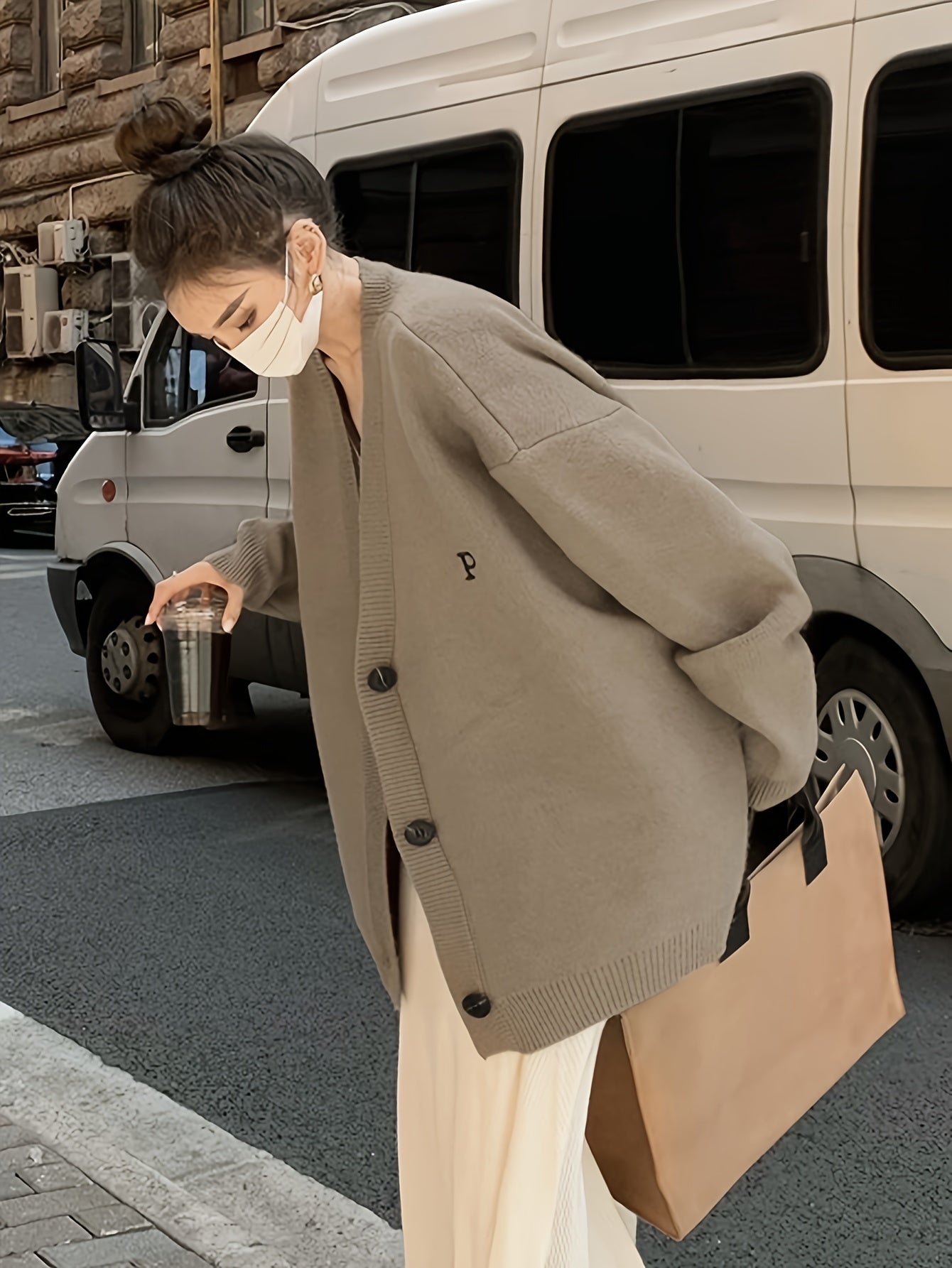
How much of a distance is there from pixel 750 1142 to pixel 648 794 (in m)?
0.57

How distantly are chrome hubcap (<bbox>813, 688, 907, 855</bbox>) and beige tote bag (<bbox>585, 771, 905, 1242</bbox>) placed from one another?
256cm

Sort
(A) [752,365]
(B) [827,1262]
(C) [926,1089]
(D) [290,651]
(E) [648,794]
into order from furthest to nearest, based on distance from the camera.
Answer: (D) [290,651]
(A) [752,365]
(C) [926,1089]
(B) [827,1262]
(E) [648,794]

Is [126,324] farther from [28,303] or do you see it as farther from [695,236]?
[695,236]

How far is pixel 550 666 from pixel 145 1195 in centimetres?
177

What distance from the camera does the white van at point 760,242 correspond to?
176 inches

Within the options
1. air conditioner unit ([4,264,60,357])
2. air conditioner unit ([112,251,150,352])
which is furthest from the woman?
air conditioner unit ([4,264,60,357])

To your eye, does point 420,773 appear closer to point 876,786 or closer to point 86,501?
point 876,786

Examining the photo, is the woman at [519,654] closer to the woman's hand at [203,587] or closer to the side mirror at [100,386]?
the woman's hand at [203,587]

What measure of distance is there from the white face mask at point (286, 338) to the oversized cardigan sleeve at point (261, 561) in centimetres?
29

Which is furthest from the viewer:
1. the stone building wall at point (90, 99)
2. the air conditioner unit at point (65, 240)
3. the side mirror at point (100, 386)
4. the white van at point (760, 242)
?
the air conditioner unit at point (65, 240)

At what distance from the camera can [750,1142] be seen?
2.06 meters

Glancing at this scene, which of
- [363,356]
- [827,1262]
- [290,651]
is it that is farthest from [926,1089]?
[290,651]

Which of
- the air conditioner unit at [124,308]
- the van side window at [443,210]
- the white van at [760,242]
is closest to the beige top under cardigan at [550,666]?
the white van at [760,242]

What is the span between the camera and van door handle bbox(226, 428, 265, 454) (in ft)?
20.9
